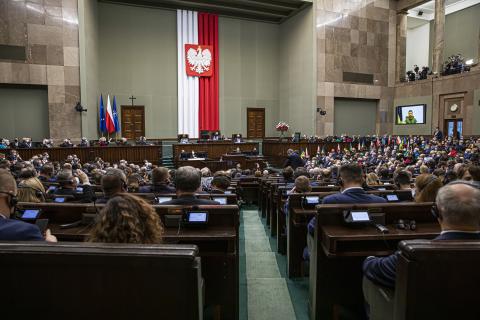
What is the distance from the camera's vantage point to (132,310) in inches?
43.4

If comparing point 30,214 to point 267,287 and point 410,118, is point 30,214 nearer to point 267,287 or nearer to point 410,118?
point 267,287

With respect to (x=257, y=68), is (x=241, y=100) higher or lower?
lower

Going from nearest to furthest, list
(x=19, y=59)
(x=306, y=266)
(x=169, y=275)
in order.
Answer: (x=169, y=275) → (x=306, y=266) → (x=19, y=59)

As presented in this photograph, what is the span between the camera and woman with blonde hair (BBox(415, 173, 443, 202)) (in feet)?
8.20

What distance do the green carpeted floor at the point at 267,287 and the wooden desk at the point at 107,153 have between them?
25.7ft

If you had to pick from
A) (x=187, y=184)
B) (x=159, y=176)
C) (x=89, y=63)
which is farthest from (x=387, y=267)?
(x=89, y=63)

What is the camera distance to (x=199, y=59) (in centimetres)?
1546

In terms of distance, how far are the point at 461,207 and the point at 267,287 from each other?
1.95 m

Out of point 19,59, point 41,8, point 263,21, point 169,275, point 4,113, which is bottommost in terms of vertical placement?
point 169,275

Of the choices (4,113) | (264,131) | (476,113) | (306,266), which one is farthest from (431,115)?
(4,113)

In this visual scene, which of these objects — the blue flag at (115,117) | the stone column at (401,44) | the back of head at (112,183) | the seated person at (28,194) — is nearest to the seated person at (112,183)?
the back of head at (112,183)

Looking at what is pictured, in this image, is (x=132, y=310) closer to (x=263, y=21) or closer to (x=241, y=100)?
(x=241, y=100)

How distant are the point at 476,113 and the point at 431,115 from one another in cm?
196

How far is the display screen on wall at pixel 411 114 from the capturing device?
611 inches
